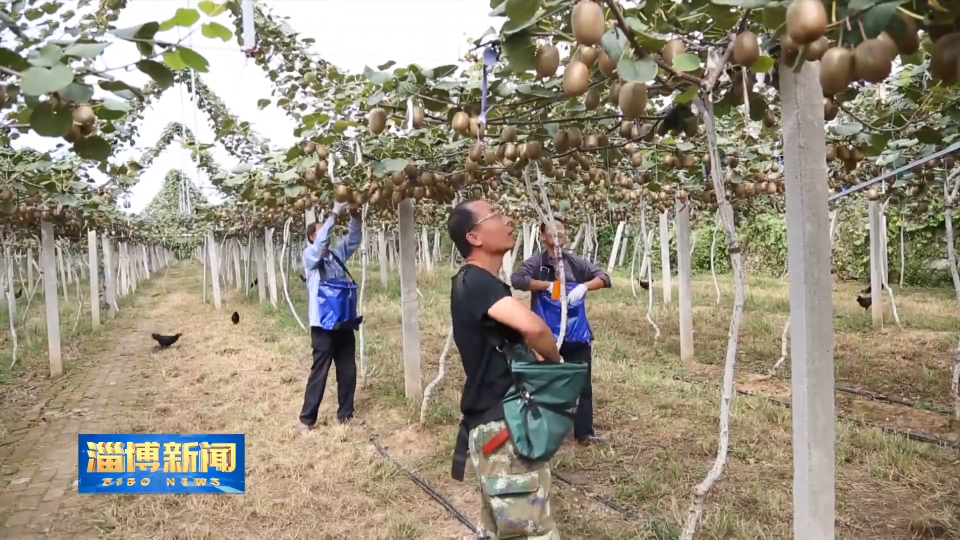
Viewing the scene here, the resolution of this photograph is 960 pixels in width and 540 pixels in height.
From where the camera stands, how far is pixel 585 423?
4.16m

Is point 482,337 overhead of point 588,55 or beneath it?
beneath

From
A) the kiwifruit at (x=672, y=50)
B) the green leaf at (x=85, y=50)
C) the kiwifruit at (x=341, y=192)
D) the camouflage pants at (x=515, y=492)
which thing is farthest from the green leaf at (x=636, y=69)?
the kiwifruit at (x=341, y=192)

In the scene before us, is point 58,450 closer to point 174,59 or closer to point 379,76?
point 379,76

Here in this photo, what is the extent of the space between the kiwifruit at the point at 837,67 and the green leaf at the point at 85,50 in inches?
55.0

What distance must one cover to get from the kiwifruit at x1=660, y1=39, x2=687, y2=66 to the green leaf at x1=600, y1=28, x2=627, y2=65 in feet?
0.71

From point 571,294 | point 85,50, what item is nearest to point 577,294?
point 571,294

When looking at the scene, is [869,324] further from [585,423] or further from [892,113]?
[892,113]

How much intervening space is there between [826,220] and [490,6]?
1097 mm

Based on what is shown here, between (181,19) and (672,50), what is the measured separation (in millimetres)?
1125

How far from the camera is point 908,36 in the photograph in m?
1.17

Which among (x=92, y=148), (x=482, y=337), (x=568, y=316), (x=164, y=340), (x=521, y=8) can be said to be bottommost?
(x=164, y=340)

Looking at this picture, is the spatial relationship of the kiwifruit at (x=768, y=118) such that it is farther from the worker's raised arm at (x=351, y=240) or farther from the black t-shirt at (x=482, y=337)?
the worker's raised arm at (x=351, y=240)

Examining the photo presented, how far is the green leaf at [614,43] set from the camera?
1.42 metres

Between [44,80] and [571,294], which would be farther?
[571,294]
